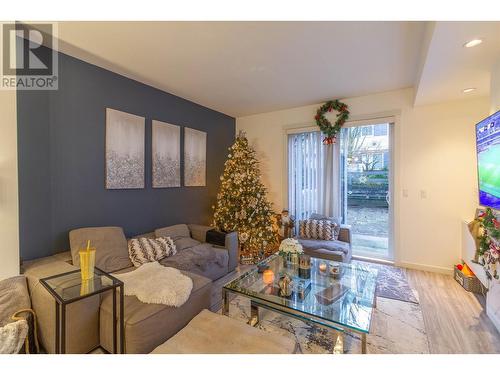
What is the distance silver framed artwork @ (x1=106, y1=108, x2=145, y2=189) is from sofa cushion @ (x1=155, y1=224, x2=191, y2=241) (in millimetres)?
664

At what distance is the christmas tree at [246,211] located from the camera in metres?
3.67

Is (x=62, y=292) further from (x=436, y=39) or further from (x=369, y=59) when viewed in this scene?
(x=369, y=59)

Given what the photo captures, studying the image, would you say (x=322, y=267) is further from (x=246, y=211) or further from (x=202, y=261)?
(x=246, y=211)

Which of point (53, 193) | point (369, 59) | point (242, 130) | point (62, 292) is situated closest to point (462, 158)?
point (369, 59)

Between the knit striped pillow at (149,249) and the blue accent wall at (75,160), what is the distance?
1.72ft

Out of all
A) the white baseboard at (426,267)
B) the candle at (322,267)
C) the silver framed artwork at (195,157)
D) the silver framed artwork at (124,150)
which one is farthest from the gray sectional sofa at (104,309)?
the white baseboard at (426,267)

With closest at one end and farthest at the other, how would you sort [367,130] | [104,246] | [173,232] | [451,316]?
[451,316], [104,246], [173,232], [367,130]

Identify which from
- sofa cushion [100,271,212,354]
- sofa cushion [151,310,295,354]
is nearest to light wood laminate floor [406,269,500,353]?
sofa cushion [151,310,295,354]

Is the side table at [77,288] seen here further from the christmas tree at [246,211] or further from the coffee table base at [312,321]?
the christmas tree at [246,211]

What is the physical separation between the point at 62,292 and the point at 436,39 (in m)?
3.10

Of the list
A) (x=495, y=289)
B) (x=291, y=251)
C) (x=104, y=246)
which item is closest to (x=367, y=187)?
(x=495, y=289)

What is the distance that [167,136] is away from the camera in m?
3.28

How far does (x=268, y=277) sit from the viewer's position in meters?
2.12

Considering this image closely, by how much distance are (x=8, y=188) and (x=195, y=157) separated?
2275 mm
